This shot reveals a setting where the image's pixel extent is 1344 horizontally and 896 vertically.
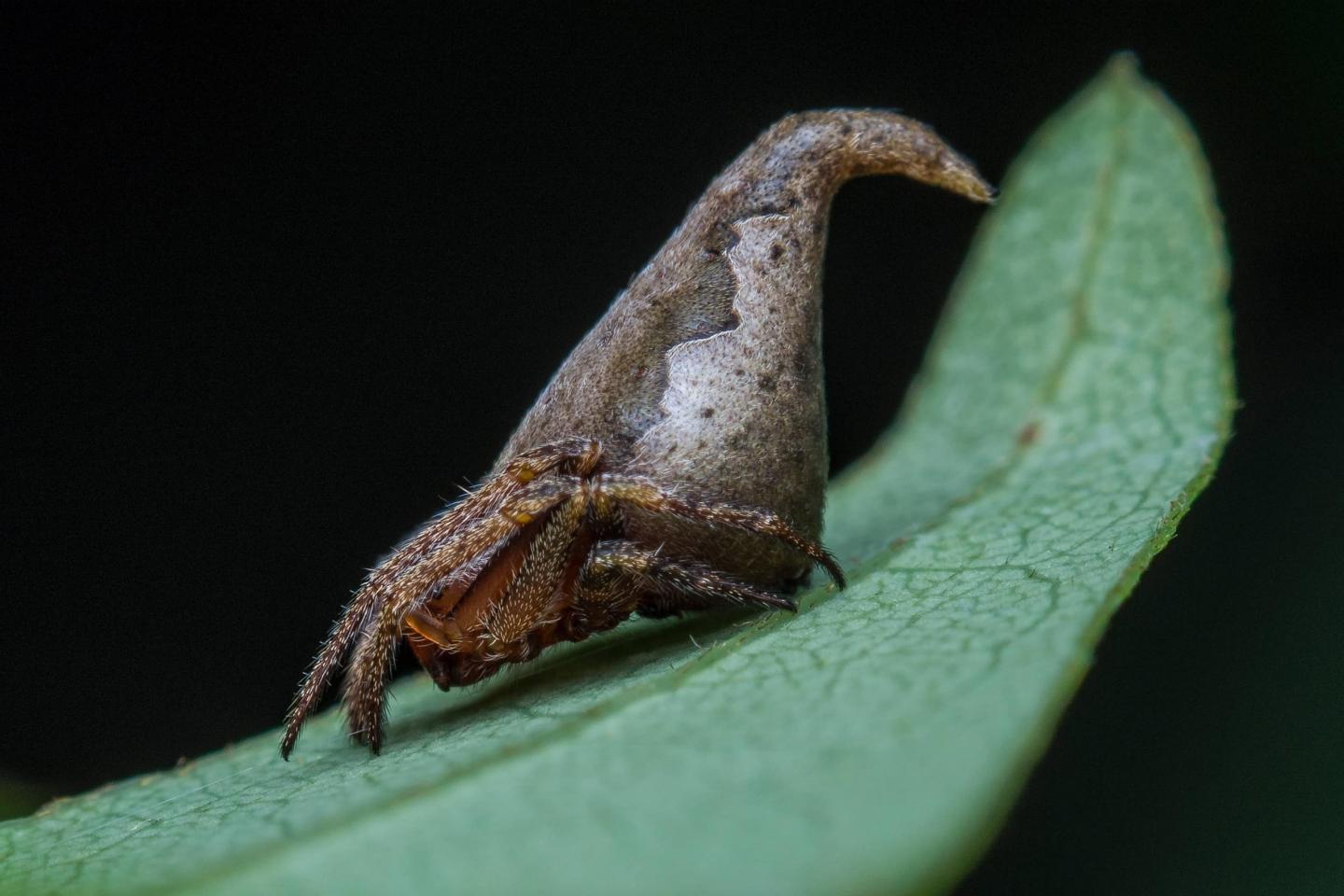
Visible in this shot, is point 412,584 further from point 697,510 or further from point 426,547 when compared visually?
point 697,510

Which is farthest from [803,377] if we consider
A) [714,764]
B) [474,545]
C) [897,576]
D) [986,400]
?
[714,764]

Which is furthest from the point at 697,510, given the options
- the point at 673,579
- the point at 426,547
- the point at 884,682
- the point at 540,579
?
the point at 884,682

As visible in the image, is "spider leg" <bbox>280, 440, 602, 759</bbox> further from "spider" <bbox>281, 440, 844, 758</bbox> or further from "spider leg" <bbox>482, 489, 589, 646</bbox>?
"spider leg" <bbox>482, 489, 589, 646</bbox>

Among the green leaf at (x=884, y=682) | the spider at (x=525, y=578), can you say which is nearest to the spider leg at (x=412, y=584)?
the spider at (x=525, y=578)

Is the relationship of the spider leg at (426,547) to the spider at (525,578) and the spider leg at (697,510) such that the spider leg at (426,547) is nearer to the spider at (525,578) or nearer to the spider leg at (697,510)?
the spider at (525,578)

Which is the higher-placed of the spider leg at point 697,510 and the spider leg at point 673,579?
the spider leg at point 697,510

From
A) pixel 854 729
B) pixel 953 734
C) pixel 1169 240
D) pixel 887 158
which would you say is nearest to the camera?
pixel 953 734

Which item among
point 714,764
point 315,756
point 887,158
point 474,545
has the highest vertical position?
point 887,158

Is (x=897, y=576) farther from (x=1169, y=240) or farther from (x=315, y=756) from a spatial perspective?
(x=1169, y=240)
